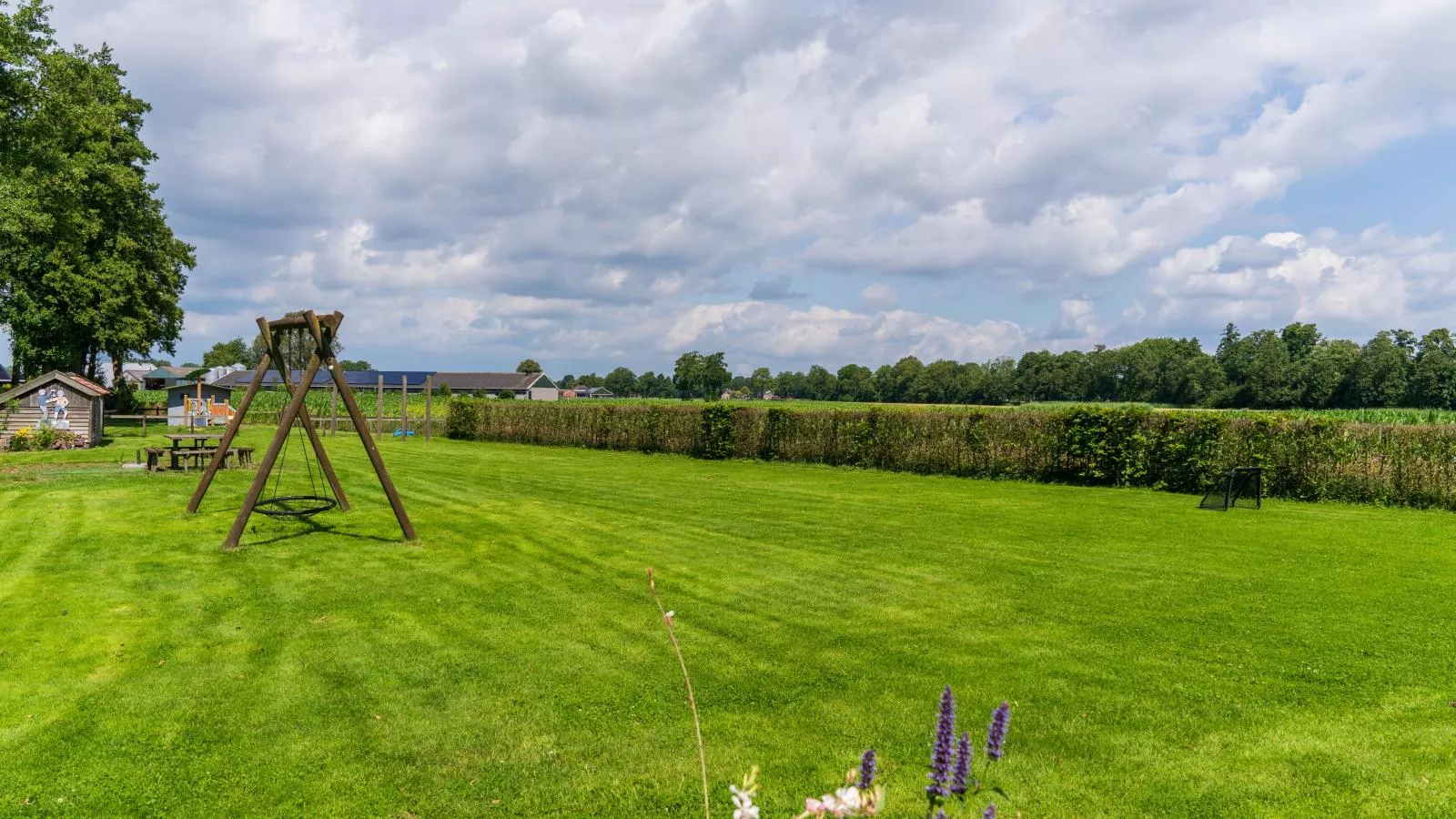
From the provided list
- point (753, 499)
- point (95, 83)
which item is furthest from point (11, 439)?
point (753, 499)

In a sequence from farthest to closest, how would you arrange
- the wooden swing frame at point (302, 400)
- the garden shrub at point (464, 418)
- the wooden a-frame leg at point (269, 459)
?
the garden shrub at point (464, 418), the wooden swing frame at point (302, 400), the wooden a-frame leg at point (269, 459)

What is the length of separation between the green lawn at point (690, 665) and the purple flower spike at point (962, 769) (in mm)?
1993

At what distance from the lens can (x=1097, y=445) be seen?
57.2 ft

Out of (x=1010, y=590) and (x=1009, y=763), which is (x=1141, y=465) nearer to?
(x=1010, y=590)

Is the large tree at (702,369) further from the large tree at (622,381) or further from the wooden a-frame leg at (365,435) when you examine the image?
the wooden a-frame leg at (365,435)

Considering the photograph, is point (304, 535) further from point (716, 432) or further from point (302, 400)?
point (716, 432)

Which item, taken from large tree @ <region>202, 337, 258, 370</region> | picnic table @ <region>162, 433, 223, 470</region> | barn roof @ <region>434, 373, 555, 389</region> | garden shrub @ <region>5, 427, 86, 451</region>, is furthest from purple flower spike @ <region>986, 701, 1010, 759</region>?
large tree @ <region>202, 337, 258, 370</region>

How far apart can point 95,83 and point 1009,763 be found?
42.2m

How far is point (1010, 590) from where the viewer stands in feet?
24.3

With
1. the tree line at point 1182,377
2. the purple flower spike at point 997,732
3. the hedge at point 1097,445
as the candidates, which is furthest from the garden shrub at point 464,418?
the tree line at point 1182,377

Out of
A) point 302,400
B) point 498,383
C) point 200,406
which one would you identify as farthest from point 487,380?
point 302,400

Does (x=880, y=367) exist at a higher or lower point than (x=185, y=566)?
higher

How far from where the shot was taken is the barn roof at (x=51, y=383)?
2241cm

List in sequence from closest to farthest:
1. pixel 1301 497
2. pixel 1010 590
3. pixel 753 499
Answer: pixel 1010 590 → pixel 753 499 → pixel 1301 497
